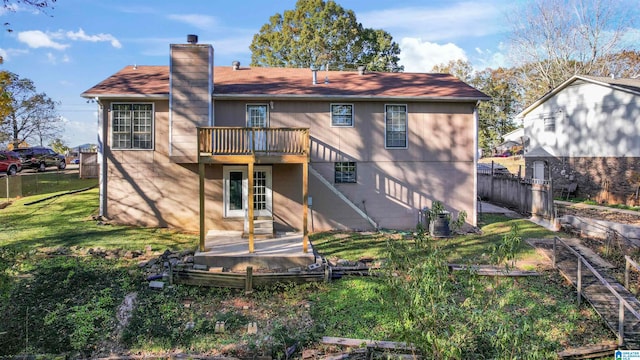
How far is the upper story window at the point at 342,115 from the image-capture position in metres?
14.5

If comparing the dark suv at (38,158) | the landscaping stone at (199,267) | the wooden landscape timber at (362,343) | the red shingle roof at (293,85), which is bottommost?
the wooden landscape timber at (362,343)

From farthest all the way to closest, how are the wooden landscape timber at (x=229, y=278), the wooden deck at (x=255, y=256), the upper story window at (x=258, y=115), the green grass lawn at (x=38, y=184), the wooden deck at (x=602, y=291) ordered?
the green grass lawn at (x=38, y=184), the upper story window at (x=258, y=115), the wooden deck at (x=255, y=256), the wooden landscape timber at (x=229, y=278), the wooden deck at (x=602, y=291)

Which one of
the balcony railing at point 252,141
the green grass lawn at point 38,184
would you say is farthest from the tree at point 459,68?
the green grass lawn at point 38,184

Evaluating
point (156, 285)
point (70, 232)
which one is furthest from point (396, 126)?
point (70, 232)

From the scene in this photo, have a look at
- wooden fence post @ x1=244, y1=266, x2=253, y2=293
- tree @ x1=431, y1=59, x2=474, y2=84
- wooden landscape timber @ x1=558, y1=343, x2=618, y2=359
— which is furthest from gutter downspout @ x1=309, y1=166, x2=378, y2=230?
tree @ x1=431, y1=59, x2=474, y2=84

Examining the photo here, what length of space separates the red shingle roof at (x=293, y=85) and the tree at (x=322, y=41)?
18071mm

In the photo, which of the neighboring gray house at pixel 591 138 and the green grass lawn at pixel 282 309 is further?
the neighboring gray house at pixel 591 138

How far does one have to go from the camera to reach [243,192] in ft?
45.4

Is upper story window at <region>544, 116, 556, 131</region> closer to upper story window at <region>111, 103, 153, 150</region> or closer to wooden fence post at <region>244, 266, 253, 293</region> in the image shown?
wooden fence post at <region>244, 266, 253, 293</region>

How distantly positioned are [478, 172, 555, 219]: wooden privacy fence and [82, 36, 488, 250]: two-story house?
3014mm

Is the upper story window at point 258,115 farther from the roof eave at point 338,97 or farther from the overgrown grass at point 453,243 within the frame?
the overgrown grass at point 453,243

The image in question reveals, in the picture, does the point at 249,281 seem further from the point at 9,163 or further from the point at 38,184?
the point at 9,163

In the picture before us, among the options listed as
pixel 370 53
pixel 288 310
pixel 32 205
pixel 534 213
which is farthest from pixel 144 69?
pixel 370 53

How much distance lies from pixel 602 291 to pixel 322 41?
3069 centimetres
